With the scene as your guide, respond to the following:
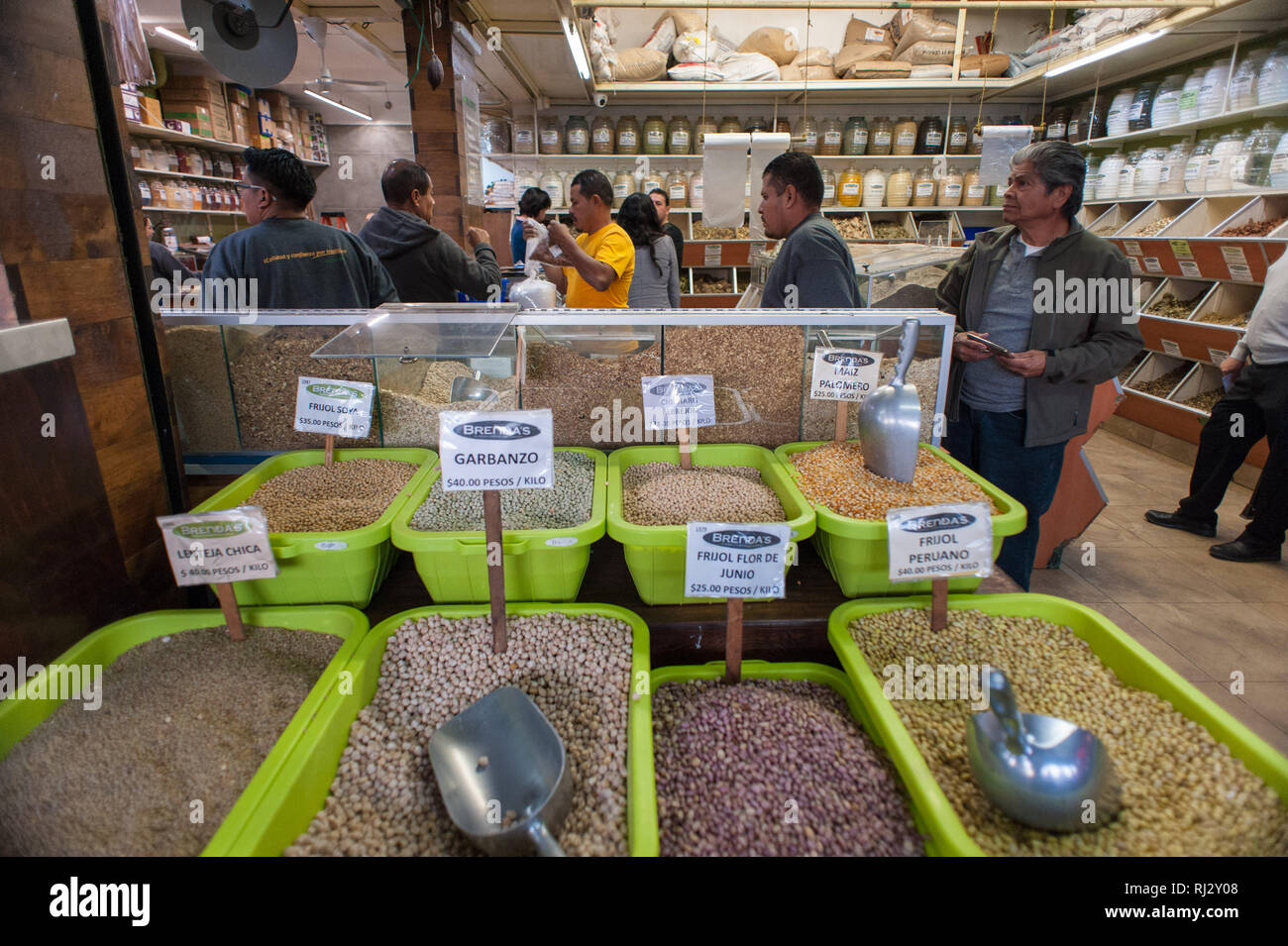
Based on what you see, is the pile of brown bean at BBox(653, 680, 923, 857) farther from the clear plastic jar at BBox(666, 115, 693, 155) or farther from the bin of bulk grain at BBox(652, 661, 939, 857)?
the clear plastic jar at BBox(666, 115, 693, 155)

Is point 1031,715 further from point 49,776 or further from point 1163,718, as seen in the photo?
point 49,776

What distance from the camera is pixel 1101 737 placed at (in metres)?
1.06

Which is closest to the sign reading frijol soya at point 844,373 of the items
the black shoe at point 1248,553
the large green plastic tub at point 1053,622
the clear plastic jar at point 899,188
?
the large green plastic tub at point 1053,622

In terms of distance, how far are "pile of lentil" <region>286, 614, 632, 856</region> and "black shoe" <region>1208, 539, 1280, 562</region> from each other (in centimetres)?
351

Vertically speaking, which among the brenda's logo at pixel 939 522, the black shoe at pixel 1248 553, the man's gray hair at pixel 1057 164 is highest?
the man's gray hair at pixel 1057 164

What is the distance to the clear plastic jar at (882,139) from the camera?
580cm

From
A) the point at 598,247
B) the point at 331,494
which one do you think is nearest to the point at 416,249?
the point at 598,247

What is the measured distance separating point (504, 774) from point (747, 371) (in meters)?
1.09

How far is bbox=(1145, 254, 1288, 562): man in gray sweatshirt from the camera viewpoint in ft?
10.0

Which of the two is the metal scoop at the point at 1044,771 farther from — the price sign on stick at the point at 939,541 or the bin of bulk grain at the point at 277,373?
the bin of bulk grain at the point at 277,373

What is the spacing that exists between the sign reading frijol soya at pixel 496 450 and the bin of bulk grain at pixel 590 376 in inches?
21.3

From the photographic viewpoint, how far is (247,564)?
1.17m

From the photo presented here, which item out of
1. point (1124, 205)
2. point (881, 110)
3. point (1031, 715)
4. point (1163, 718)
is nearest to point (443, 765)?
point (1031, 715)
